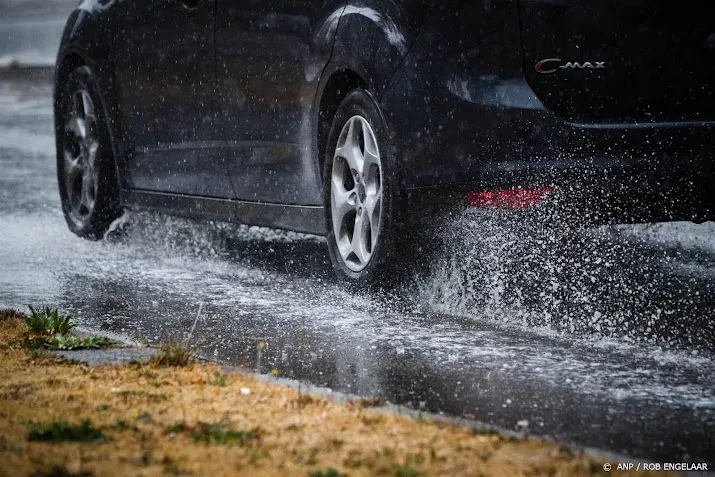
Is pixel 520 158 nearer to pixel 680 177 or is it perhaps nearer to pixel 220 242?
pixel 680 177

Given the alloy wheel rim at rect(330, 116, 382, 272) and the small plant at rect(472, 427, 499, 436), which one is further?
the alloy wheel rim at rect(330, 116, 382, 272)

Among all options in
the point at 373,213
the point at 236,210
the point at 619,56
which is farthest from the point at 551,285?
the point at 236,210

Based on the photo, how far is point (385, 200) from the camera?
6039mm

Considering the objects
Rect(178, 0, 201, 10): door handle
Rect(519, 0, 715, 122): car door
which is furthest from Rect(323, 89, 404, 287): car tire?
Rect(178, 0, 201, 10): door handle

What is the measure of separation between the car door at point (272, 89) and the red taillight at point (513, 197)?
1066 millimetres

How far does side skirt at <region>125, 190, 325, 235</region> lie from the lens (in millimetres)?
6762

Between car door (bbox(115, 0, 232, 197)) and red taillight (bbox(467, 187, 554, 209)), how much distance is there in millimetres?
1890

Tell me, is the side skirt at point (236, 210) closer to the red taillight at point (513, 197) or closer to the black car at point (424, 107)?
the black car at point (424, 107)

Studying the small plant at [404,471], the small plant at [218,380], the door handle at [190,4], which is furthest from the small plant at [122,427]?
the door handle at [190,4]

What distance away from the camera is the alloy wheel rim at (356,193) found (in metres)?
6.22

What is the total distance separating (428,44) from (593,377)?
1.59 metres

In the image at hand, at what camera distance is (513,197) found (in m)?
5.66

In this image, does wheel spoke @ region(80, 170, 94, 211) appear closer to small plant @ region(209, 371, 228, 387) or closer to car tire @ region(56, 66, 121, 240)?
car tire @ region(56, 66, 121, 240)

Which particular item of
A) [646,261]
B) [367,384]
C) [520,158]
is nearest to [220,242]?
[646,261]
